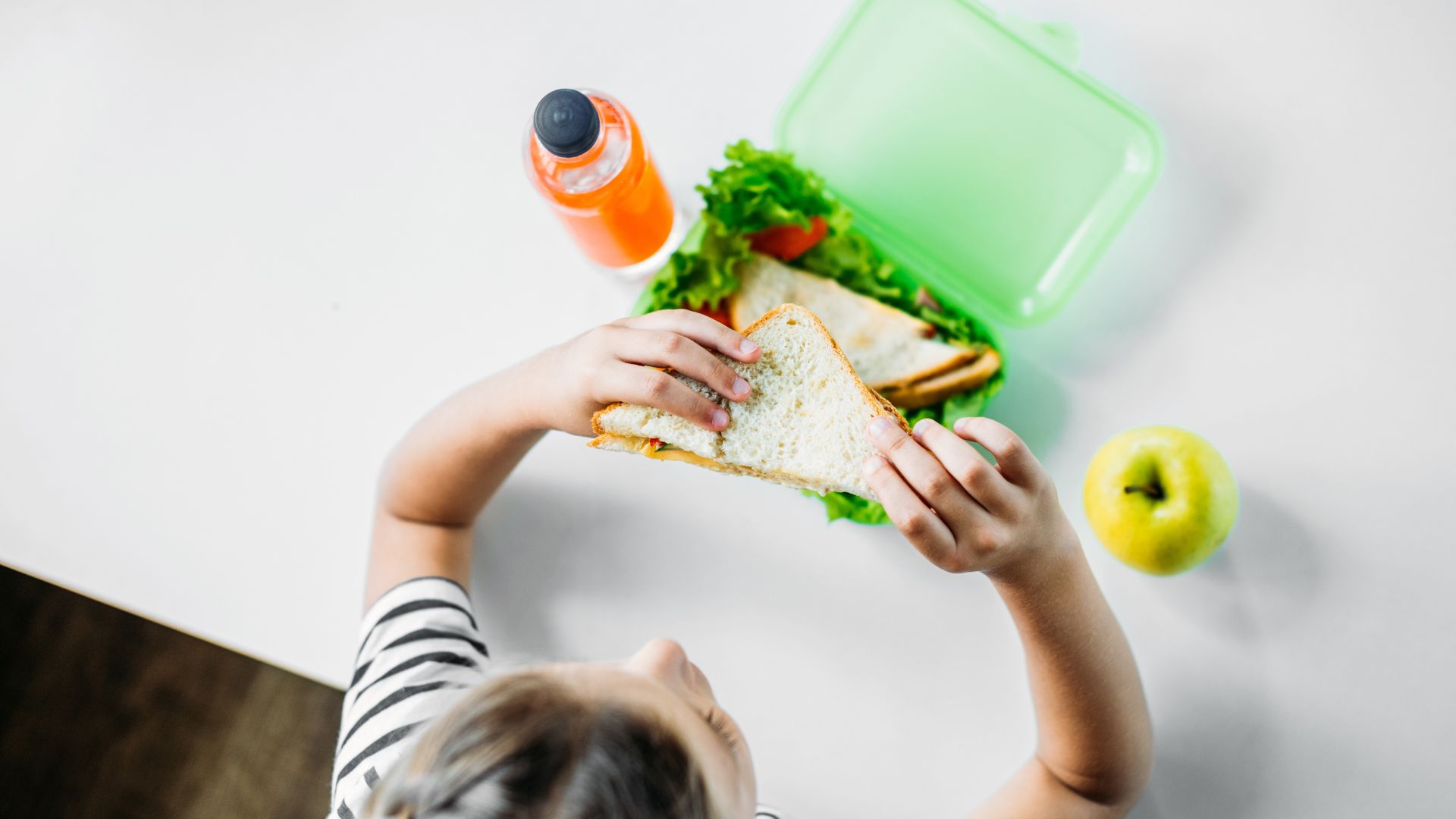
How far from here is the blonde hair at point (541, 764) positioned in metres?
0.55

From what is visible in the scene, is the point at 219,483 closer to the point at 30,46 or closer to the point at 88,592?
the point at 88,592

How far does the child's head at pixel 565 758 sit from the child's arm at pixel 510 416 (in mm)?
238

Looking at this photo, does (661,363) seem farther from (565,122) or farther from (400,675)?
(400,675)

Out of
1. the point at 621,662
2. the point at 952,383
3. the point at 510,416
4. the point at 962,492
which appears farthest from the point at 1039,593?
the point at 510,416

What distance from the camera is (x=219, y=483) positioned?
107 centimetres

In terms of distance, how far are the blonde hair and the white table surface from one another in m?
0.39

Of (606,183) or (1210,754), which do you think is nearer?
(606,183)

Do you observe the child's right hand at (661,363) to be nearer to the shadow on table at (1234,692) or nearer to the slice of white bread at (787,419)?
the slice of white bread at (787,419)

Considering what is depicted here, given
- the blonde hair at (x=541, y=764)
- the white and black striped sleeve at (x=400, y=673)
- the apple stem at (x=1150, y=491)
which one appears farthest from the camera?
the apple stem at (x=1150, y=491)

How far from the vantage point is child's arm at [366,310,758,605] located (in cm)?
72

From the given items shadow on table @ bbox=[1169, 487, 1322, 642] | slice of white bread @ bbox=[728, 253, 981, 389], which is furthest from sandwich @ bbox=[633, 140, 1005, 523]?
shadow on table @ bbox=[1169, 487, 1322, 642]

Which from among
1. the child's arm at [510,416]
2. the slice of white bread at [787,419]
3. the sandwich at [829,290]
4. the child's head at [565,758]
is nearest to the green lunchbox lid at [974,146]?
the sandwich at [829,290]

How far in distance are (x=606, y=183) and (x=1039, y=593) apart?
571mm

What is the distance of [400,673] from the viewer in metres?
0.84
